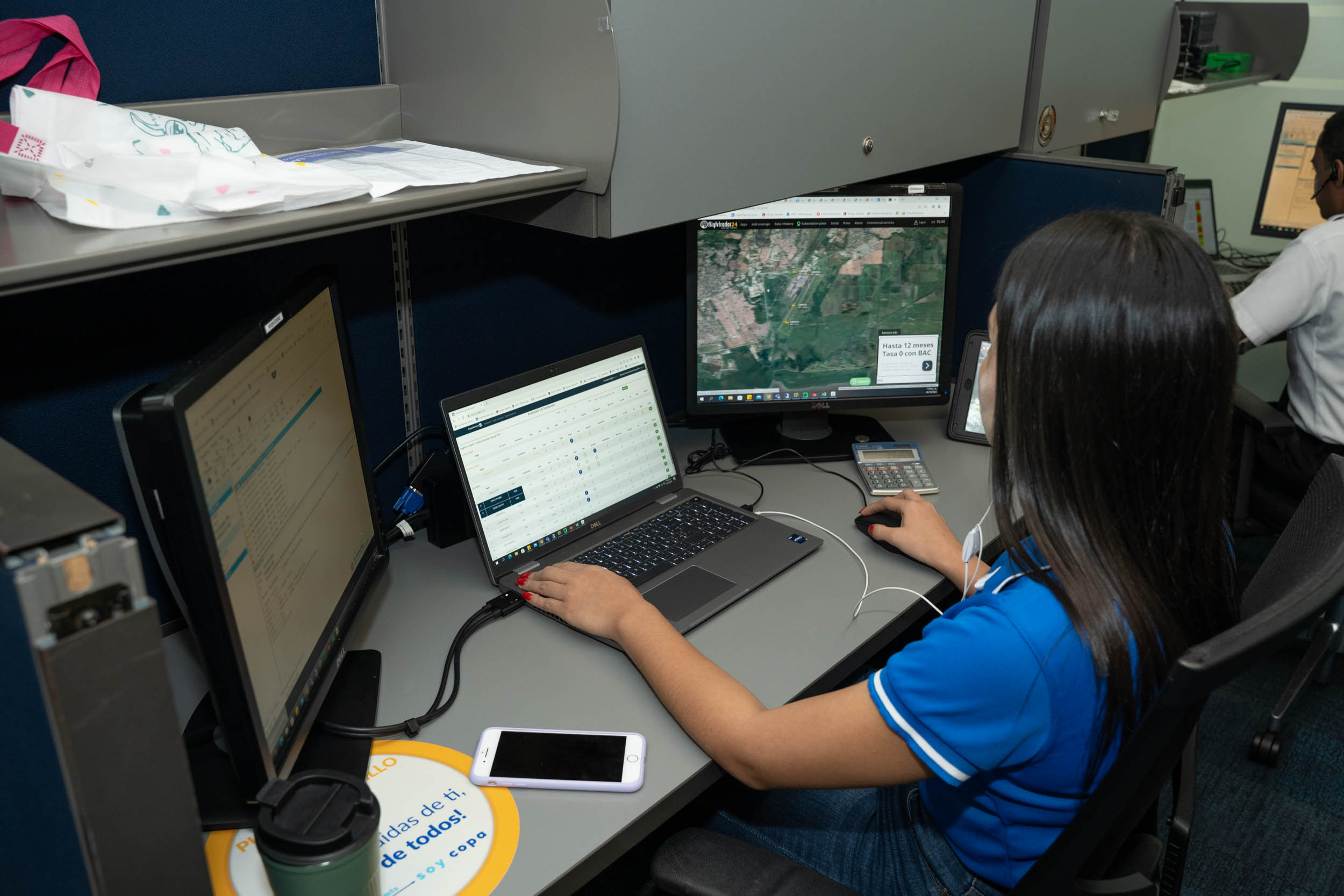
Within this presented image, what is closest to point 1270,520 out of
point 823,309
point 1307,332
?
point 1307,332

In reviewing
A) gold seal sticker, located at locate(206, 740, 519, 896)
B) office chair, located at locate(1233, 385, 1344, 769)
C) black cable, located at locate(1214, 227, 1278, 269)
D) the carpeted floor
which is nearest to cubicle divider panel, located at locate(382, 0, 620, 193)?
gold seal sticker, located at locate(206, 740, 519, 896)

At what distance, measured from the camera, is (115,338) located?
0.98 meters

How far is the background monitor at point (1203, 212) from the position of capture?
3121 millimetres

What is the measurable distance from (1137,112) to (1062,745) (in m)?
1.62

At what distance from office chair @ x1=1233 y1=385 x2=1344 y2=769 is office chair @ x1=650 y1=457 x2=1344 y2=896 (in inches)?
42.8

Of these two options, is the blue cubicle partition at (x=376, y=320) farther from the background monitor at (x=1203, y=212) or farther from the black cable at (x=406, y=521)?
the background monitor at (x=1203, y=212)

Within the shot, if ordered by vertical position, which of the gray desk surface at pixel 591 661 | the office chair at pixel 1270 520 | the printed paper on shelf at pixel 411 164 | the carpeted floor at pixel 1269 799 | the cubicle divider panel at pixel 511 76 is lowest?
the carpeted floor at pixel 1269 799

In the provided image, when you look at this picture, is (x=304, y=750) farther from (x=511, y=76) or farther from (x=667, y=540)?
(x=511, y=76)

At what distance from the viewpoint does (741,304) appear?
4.95 ft

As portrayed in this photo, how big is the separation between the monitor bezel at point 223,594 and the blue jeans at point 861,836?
481mm

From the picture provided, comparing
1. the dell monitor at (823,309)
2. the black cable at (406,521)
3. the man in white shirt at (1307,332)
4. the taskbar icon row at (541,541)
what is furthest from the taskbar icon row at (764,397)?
the man in white shirt at (1307,332)

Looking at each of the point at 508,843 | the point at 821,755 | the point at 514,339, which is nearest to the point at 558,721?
the point at 508,843

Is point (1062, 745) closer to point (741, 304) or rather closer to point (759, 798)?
point (759, 798)

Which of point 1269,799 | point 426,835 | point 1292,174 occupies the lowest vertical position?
point 1269,799
